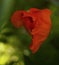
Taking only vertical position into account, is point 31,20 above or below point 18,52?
Result: above

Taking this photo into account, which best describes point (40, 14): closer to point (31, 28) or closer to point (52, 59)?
point (31, 28)

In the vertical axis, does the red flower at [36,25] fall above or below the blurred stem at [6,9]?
below

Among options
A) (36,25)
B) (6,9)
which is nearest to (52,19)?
(36,25)

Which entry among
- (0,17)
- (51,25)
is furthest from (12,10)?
(51,25)

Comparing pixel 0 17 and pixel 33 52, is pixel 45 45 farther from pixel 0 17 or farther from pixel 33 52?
pixel 0 17
